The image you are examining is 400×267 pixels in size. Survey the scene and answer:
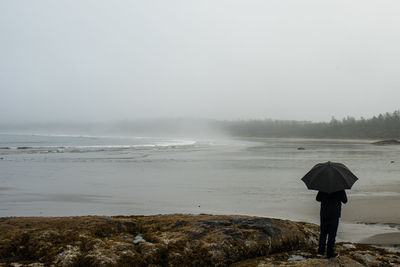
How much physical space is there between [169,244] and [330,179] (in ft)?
9.95

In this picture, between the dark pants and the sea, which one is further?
the sea

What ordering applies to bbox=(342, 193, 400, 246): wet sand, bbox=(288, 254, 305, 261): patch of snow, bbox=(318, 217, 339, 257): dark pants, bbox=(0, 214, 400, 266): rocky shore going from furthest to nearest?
1. bbox=(342, 193, 400, 246): wet sand
2. bbox=(318, 217, 339, 257): dark pants
3. bbox=(288, 254, 305, 261): patch of snow
4. bbox=(0, 214, 400, 266): rocky shore

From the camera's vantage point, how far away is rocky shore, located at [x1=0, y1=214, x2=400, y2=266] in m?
5.57

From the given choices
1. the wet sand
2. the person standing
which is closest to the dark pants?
the person standing

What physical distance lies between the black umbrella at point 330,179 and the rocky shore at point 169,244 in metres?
1.20

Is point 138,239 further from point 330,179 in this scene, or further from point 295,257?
point 330,179

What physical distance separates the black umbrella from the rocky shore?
1195 mm

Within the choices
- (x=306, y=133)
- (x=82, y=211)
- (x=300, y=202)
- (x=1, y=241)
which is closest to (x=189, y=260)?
(x=1, y=241)

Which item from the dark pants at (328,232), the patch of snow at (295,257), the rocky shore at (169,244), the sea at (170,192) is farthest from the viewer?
the sea at (170,192)

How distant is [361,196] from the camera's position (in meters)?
14.7

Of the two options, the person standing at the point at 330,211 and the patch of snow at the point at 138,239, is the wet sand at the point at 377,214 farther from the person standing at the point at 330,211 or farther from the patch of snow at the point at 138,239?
the patch of snow at the point at 138,239

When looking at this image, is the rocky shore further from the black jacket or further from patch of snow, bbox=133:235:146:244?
the black jacket

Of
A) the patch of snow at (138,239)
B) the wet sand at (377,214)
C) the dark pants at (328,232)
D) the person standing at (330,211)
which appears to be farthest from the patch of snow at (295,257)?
the wet sand at (377,214)

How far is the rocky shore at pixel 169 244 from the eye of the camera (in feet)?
18.3
